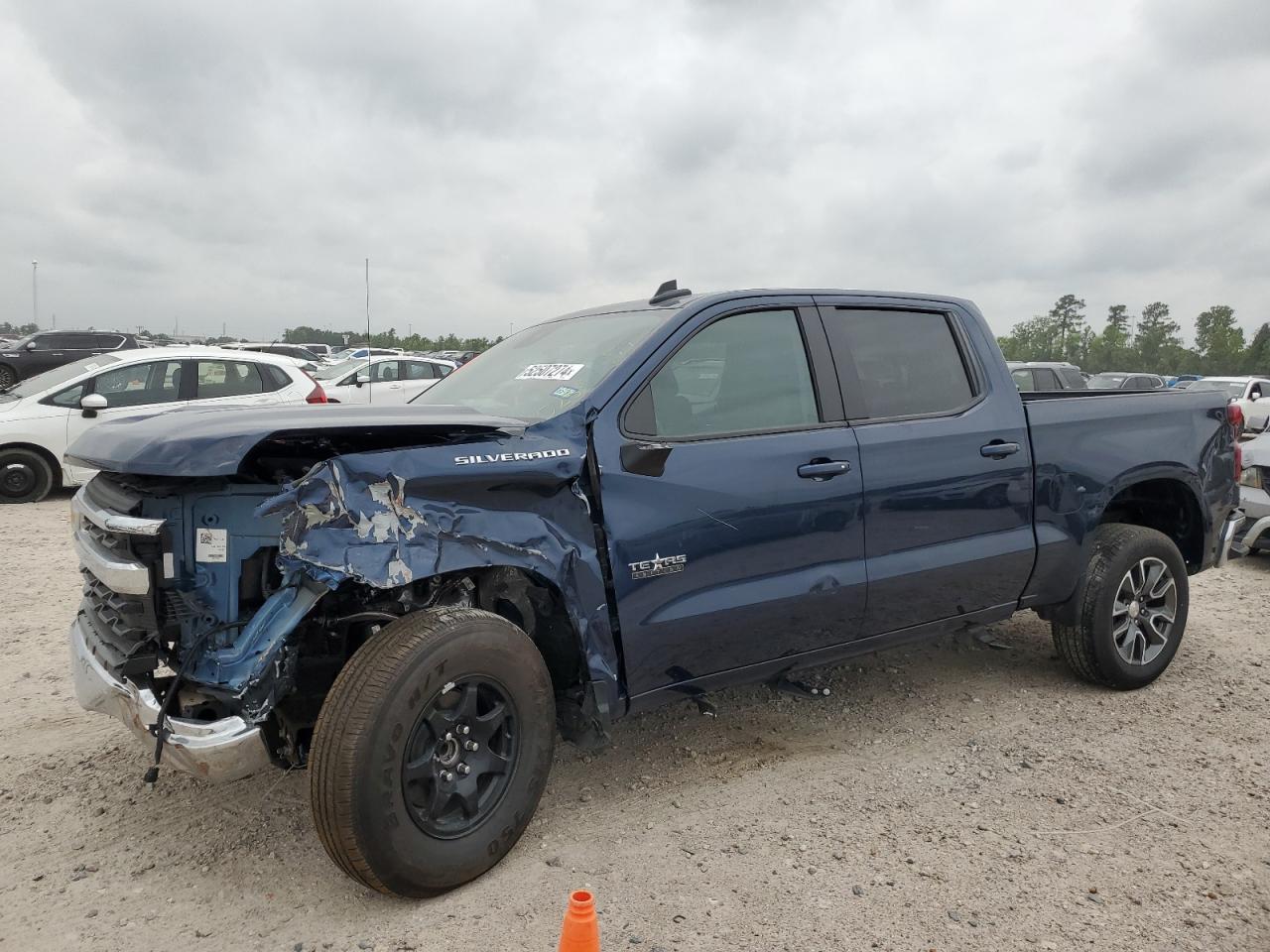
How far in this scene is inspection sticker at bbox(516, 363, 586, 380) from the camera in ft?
11.4

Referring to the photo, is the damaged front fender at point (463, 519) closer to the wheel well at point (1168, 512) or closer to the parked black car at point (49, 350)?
the wheel well at point (1168, 512)

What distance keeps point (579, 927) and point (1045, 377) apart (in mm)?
15287

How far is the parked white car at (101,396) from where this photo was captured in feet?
30.9

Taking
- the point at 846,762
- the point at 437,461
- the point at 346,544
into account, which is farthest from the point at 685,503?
the point at 846,762

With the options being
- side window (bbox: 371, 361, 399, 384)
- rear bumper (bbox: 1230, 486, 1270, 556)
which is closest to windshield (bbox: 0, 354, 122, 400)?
side window (bbox: 371, 361, 399, 384)

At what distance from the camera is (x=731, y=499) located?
3.25 m

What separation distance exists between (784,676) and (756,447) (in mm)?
979

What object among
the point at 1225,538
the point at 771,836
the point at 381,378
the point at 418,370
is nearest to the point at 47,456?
the point at 381,378

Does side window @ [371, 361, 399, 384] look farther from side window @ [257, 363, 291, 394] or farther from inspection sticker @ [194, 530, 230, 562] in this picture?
inspection sticker @ [194, 530, 230, 562]

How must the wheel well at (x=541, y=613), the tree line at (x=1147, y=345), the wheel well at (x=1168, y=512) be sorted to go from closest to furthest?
the wheel well at (x=541, y=613), the wheel well at (x=1168, y=512), the tree line at (x=1147, y=345)

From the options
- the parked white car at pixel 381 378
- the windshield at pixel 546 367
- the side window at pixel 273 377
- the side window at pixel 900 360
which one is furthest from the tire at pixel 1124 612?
the parked white car at pixel 381 378

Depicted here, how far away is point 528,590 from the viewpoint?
320cm

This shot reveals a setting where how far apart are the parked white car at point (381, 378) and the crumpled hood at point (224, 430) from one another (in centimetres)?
1253

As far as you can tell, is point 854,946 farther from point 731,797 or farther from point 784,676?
point 784,676
